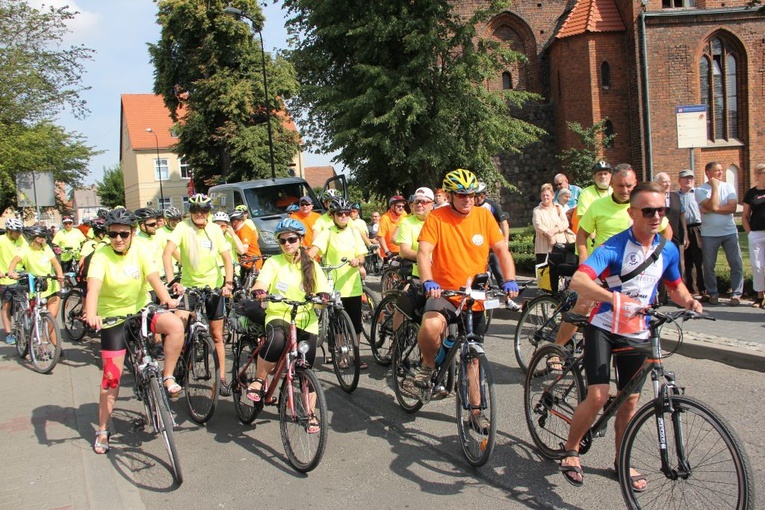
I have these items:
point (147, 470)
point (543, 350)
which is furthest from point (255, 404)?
point (543, 350)

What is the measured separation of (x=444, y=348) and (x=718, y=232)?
250 inches

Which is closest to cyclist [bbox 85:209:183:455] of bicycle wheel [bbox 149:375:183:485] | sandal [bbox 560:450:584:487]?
bicycle wheel [bbox 149:375:183:485]

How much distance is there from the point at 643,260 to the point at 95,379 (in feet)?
22.5

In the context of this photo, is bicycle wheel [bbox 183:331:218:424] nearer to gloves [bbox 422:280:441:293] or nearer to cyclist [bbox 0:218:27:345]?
gloves [bbox 422:280:441:293]

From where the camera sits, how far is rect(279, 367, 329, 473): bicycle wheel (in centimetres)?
472

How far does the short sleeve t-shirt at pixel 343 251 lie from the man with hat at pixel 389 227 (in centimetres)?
130

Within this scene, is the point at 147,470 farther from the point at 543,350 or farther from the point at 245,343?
the point at 543,350

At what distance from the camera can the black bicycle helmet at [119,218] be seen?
5414mm

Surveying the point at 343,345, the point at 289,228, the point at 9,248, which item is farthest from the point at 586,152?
the point at 289,228

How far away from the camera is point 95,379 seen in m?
8.29

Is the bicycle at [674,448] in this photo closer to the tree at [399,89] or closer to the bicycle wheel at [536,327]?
the bicycle wheel at [536,327]

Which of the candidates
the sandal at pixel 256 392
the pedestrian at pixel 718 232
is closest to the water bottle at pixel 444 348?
the sandal at pixel 256 392

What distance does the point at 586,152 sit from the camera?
2934cm

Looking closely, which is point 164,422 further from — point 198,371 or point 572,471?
point 572,471
